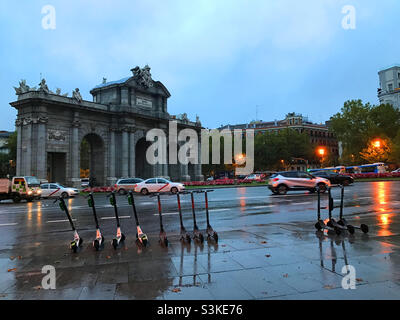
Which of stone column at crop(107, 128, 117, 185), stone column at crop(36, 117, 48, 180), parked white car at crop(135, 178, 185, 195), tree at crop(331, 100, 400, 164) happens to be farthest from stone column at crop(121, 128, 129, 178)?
tree at crop(331, 100, 400, 164)

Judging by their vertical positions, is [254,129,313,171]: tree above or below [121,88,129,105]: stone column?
below

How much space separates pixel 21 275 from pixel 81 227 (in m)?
5.30

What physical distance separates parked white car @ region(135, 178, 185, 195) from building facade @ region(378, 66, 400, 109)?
75.4 metres

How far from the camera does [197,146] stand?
191 feet

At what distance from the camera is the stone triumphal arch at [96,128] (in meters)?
35.6

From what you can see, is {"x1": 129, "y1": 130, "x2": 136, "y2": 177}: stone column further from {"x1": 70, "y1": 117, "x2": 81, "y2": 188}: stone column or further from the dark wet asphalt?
the dark wet asphalt

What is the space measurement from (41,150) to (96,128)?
8.61 meters

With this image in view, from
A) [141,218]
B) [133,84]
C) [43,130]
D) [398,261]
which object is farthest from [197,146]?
[398,261]

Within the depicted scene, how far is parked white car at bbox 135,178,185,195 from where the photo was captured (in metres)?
29.0

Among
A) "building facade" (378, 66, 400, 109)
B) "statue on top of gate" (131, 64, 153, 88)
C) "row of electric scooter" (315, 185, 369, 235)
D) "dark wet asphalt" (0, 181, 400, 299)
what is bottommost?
"dark wet asphalt" (0, 181, 400, 299)

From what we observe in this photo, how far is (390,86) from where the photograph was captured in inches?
3354

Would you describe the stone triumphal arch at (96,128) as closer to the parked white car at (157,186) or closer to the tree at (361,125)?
the parked white car at (157,186)
